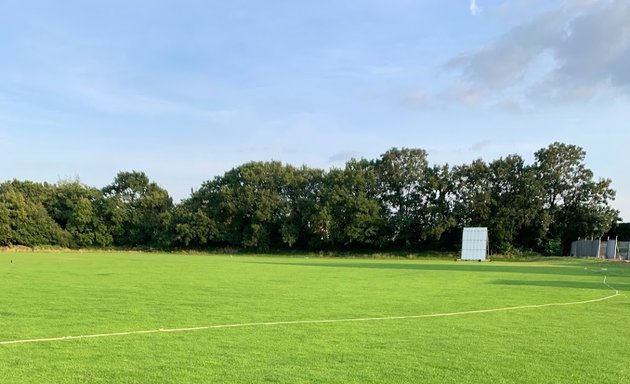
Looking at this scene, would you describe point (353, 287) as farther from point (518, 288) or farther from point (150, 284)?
point (150, 284)

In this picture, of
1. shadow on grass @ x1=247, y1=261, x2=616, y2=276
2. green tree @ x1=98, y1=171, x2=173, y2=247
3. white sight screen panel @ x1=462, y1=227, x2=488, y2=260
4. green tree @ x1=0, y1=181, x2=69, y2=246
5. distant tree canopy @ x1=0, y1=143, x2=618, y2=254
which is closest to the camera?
shadow on grass @ x1=247, y1=261, x2=616, y2=276

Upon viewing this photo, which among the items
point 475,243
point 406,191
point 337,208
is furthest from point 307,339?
point 406,191

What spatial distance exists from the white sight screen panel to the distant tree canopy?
13.5ft

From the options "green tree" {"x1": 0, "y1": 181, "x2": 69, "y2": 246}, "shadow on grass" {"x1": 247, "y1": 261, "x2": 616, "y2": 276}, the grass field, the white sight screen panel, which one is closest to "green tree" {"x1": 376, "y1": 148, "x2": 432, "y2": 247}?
the white sight screen panel

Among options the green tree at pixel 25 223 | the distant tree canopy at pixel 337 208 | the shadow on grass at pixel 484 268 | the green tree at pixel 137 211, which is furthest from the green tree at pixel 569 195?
the green tree at pixel 25 223

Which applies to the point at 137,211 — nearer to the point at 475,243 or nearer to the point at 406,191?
the point at 406,191

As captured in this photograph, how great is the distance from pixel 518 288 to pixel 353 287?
17.1 ft

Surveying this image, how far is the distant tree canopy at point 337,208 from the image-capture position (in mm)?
55750

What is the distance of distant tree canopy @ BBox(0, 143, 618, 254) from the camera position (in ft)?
183

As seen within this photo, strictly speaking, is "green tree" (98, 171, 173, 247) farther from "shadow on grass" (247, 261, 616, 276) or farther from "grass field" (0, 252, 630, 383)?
"grass field" (0, 252, 630, 383)

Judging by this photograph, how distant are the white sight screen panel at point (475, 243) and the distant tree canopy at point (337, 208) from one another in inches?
162

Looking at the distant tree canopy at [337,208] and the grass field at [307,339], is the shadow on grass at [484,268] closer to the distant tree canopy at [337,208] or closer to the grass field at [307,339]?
the grass field at [307,339]

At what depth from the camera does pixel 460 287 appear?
16922 mm

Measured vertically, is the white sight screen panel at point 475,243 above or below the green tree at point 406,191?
below
